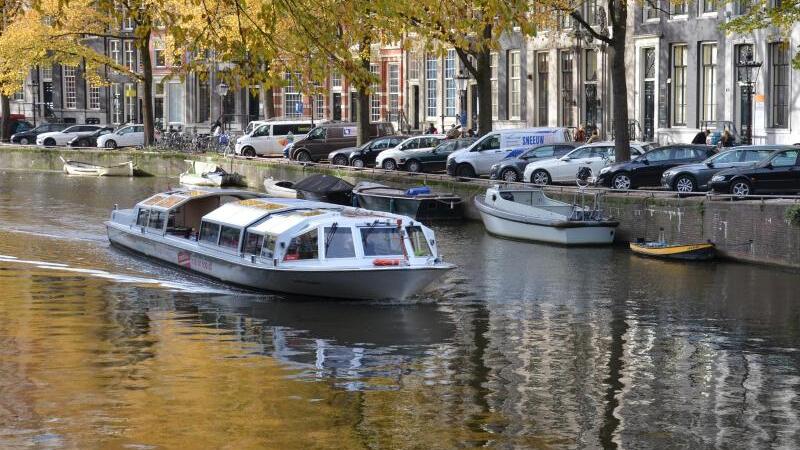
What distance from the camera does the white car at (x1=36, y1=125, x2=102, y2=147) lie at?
76938mm

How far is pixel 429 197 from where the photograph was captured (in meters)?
44.2

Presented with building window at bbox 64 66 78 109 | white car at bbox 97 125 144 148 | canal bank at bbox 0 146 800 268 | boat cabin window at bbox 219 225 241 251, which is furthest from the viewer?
building window at bbox 64 66 78 109

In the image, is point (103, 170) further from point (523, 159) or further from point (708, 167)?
point (708, 167)

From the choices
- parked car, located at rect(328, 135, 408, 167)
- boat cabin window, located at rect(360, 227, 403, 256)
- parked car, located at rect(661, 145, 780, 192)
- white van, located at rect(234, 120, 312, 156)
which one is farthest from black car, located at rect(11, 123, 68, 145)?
boat cabin window, located at rect(360, 227, 403, 256)

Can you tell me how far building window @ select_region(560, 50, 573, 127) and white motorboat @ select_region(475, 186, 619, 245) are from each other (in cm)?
2042

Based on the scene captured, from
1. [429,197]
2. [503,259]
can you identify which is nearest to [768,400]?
[503,259]

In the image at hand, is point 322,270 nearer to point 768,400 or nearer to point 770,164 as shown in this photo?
point 768,400

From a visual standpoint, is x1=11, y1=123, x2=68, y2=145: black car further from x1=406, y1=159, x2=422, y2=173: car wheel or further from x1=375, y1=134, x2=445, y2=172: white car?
x1=406, y1=159, x2=422, y2=173: car wheel

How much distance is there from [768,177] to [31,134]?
50815mm

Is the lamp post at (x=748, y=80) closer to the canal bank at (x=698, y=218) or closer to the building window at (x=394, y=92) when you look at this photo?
the canal bank at (x=698, y=218)

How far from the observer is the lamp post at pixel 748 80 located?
49.1 meters

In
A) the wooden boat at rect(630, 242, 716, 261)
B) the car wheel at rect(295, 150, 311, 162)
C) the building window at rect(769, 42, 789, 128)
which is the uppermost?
the building window at rect(769, 42, 789, 128)

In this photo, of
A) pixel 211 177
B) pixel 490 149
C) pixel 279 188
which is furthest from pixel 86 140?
pixel 490 149

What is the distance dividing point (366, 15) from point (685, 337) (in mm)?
7851
